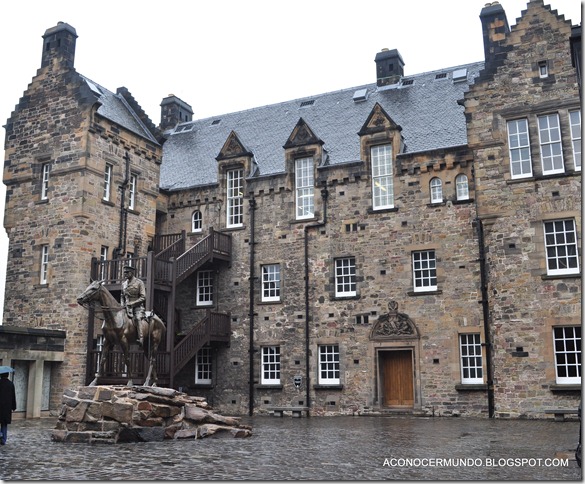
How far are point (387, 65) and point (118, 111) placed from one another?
44.0 feet

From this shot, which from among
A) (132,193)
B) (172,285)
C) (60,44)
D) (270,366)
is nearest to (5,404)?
(172,285)

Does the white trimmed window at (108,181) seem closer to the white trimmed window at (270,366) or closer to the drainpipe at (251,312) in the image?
the drainpipe at (251,312)

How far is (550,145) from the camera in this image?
900 inches

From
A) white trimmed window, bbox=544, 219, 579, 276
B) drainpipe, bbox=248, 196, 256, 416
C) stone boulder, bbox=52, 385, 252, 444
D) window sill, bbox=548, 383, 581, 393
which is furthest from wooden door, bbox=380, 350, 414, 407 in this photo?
stone boulder, bbox=52, 385, 252, 444

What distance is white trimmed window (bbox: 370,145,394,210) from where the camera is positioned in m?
26.5

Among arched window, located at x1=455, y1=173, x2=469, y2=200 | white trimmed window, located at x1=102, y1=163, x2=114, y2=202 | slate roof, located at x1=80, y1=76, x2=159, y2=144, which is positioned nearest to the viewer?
arched window, located at x1=455, y1=173, x2=469, y2=200

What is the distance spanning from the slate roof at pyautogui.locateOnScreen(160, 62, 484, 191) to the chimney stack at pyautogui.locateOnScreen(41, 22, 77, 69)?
7302mm

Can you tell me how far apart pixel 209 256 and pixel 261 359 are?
4.86 meters

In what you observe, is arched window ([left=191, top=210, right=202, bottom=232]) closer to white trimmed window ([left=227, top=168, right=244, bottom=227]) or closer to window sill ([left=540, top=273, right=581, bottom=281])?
white trimmed window ([left=227, top=168, right=244, bottom=227])

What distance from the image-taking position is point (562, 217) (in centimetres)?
2222

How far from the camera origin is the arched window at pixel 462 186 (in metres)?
24.9

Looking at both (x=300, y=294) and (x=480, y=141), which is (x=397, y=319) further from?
(x=480, y=141)

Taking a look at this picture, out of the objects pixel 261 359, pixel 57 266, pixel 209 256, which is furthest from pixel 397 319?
pixel 57 266

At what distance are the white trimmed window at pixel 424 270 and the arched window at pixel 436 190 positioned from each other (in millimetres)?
2069
